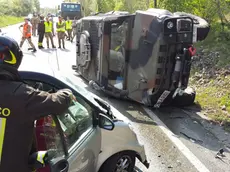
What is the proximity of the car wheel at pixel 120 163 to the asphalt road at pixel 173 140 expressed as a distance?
0.35 m

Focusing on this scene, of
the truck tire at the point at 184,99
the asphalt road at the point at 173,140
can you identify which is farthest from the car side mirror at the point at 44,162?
the truck tire at the point at 184,99

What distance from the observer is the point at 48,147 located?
2.56 m

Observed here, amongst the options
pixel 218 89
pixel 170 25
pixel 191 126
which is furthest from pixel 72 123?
pixel 218 89

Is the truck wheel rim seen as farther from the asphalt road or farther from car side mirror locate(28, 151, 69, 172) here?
car side mirror locate(28, 151, 69, 172)

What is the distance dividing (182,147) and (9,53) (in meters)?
3.76

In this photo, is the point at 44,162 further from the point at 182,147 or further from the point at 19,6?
the point at 19,6

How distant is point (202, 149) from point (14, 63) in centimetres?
387

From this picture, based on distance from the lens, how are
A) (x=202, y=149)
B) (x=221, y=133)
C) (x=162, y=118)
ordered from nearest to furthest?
(x=202, y=149) < (x=221, y=133) < (x=162, y=118)

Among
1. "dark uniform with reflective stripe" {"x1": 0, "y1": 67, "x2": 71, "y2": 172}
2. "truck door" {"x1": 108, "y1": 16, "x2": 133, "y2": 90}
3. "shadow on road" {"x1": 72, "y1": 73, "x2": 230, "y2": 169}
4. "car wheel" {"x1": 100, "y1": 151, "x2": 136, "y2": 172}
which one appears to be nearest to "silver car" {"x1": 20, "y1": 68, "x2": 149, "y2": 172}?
"car wheel" {"x1": 100, "y1": 151, "x2": 136, "y2": 172}

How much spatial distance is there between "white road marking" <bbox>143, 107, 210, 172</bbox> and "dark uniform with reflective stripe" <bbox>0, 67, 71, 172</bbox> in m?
3.05

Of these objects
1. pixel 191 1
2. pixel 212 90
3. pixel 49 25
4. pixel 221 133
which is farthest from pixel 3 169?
pixel 49 25

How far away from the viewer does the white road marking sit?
446 cm

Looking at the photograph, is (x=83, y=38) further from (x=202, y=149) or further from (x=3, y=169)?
(x=3, y=169)

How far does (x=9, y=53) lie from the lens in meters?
1.95
